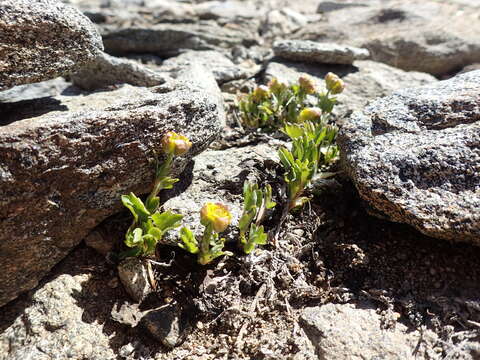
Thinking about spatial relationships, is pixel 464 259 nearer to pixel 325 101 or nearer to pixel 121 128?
pixel 325 101

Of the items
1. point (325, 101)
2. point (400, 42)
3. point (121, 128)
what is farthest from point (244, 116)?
point (400, 42)

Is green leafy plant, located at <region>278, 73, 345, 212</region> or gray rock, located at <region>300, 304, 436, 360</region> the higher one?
green leafy plant, located at <region>278, 73, 345, 212</region>

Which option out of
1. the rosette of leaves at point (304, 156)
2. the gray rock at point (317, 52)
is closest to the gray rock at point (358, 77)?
the gray rock at point (317, 52)

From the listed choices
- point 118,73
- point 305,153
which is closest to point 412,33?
point 305,153

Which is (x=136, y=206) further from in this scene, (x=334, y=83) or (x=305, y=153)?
(x=334, y=83)

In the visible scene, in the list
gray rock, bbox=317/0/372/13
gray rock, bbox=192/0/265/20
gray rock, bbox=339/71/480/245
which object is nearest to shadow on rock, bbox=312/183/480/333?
gray rock, bbox=339/71/480/245

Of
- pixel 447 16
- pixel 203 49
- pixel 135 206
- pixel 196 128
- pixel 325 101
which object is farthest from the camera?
pixel 447 16

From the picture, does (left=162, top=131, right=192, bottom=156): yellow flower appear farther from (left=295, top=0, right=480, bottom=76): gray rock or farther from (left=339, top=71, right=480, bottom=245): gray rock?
(left=295, top=0, right=480, bottom=76): gray rock
